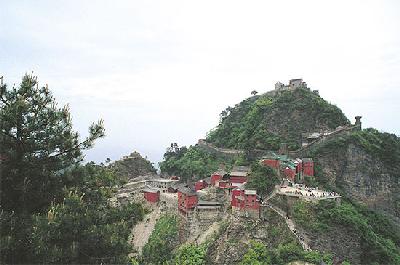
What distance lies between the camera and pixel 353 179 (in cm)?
4547

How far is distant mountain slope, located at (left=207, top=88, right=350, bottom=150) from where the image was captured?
1984 inches

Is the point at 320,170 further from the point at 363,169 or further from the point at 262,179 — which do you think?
the point at 262,179

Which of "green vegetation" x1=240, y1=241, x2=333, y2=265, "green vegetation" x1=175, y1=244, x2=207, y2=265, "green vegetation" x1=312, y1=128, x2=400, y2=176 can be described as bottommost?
"green vegetation" x1=175, y1=244, x2=207, y2=265

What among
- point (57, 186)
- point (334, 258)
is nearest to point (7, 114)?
point (57, 186)

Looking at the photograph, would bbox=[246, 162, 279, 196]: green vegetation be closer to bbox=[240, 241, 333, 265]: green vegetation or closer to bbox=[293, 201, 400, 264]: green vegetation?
bbox=[293, 201, 400, 264]: green vegetation

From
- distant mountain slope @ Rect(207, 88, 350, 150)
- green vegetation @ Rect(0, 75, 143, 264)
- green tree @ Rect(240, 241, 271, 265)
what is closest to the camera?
green vegetation @ Rect(0, 75, 143, 264)

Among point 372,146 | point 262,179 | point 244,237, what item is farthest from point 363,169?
point 244,237

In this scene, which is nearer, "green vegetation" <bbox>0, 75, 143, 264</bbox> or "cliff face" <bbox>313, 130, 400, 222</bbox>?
"green vegetation" <bbox>0, 75, 143, 264</bbox>

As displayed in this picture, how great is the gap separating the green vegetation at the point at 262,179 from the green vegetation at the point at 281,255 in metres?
5.03

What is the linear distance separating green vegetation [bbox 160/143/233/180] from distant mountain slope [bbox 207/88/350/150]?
3.15m

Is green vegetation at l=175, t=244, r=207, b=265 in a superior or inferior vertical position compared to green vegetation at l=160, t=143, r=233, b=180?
inferior

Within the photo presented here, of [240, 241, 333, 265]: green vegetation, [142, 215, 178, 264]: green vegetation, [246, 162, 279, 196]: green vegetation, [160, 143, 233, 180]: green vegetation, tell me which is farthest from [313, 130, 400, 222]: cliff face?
[142, 215, 178, 264]: green vegetation

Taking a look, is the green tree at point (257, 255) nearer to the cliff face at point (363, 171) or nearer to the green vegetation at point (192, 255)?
the green vegetation at point (192, 255)

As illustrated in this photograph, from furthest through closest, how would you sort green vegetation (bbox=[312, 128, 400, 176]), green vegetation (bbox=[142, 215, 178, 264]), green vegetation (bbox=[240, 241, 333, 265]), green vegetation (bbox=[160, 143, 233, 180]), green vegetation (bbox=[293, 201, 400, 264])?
1. green vegetation (bbox=[160, 143, 233, 180])
2. green vegetation (bbox=[312, 128, 400, 176])
3. green vegetation (bbox=[142, 215, 178, 264])
4. green vegetation (bbox=[293, 201, 400, 264])
5. green vegetation (bbox=[240, 241, 333, 265])
